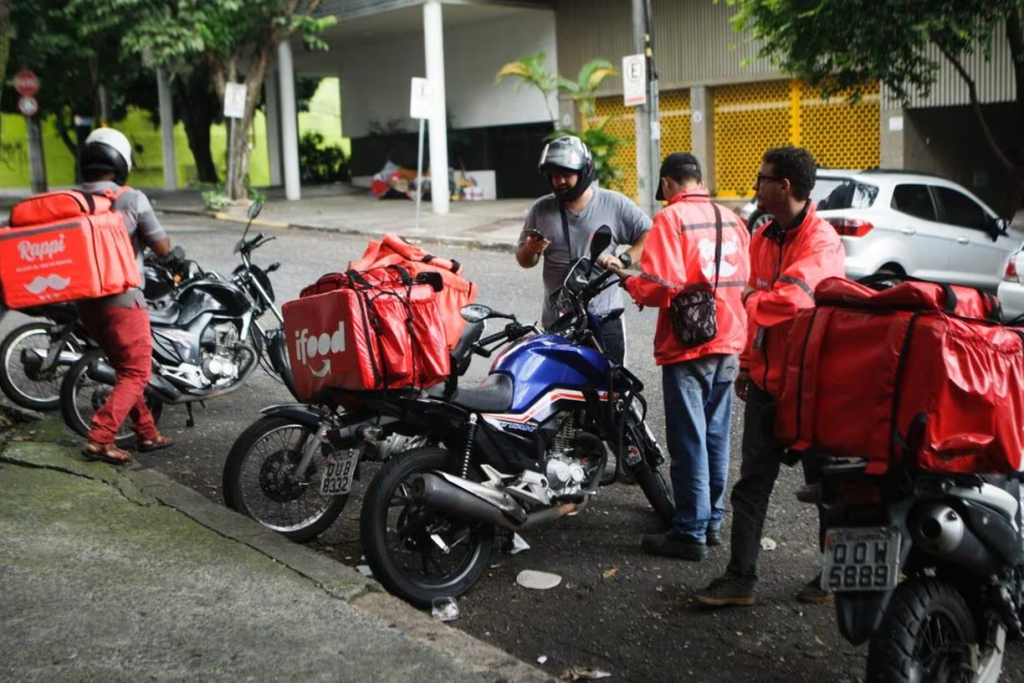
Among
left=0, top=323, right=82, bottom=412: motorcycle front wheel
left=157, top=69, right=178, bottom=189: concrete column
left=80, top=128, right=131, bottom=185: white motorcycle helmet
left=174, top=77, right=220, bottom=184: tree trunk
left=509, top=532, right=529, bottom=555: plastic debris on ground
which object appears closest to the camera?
left=509, top=532, right=529, bottom=555: plastic debris on ground

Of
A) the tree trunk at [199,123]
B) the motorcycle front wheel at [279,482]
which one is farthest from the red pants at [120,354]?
the tree trunk at [199,123]

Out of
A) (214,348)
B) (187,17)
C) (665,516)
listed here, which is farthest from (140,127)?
(665,516)

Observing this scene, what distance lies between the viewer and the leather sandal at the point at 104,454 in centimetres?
637

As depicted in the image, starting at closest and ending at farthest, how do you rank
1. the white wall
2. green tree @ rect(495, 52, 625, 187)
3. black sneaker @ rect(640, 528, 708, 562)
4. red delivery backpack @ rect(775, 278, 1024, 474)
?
red delivery backpack @ rect(775, 278, 1024, 474)
black sneaker @ rect(640, 528, 708, 562)
green tree @ rect(495, 52, 625, 187)
the white wall

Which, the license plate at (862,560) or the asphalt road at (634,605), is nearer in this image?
the license plate at (862,560)

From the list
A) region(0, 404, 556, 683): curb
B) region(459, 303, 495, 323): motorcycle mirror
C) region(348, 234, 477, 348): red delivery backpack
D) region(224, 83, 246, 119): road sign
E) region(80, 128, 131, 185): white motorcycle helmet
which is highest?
region(224, 83, 246, 119): road sign

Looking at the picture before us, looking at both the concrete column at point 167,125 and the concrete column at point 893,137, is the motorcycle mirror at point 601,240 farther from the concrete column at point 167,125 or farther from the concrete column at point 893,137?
the concrete column at point 167,125

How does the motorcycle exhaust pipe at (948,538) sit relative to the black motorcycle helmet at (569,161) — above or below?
below

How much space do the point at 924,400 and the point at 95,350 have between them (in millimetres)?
5394

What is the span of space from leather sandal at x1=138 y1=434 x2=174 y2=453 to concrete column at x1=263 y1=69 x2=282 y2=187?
90.0 ft

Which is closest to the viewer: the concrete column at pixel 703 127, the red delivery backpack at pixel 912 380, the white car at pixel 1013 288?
the red delivery backpack at pixel 912 380

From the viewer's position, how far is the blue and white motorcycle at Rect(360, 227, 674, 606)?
15.5 feet

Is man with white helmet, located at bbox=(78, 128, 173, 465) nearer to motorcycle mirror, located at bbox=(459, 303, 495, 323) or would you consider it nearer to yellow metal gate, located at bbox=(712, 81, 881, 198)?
motorcycle mirror, located at bbox=(459, 303, 495, 323)

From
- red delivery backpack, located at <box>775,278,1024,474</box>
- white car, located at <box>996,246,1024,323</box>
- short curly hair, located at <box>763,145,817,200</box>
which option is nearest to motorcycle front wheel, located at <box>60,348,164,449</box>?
short curly hair, located at <box>763,145,817,200</box>
